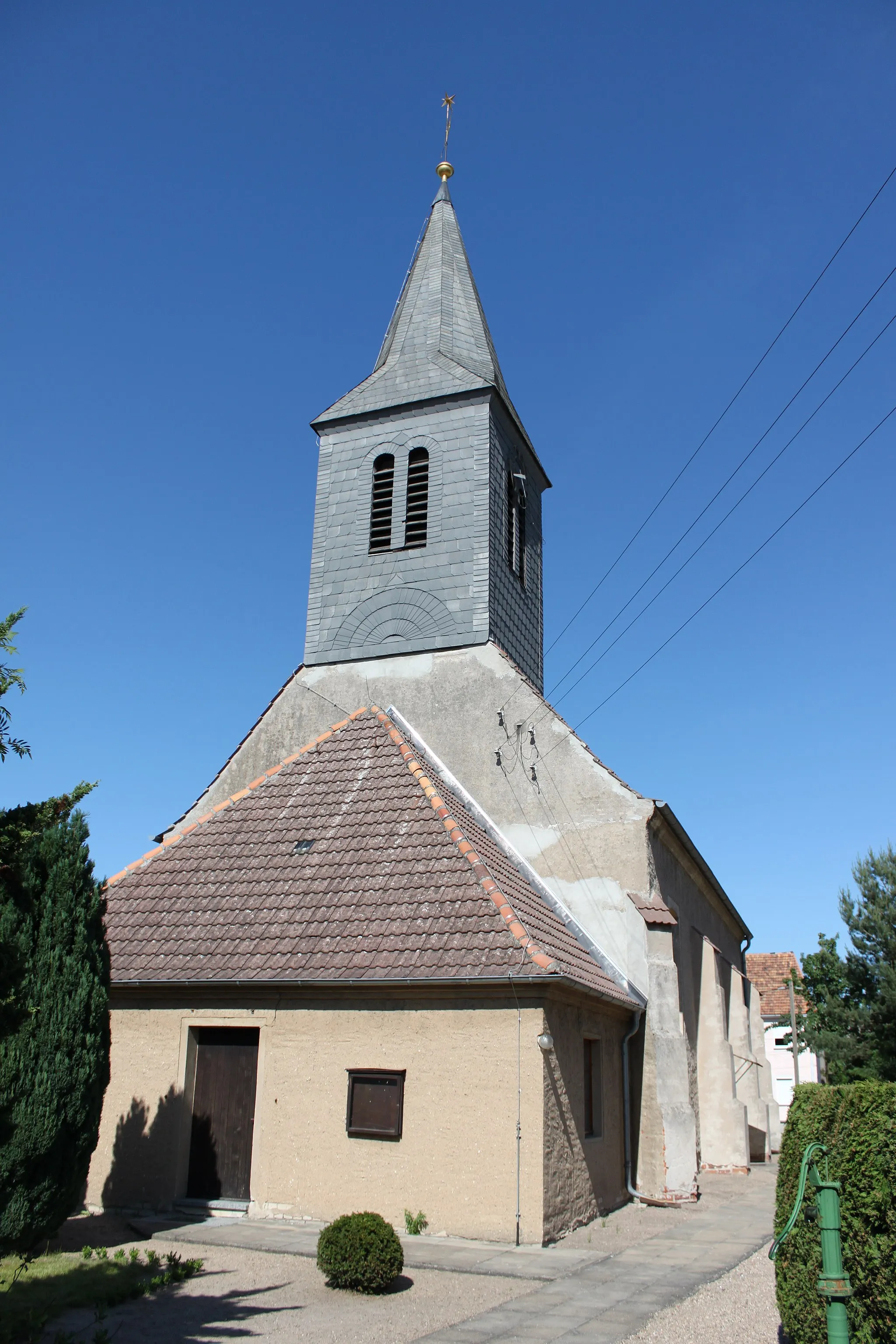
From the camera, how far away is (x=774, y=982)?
A: 4394 centimetres

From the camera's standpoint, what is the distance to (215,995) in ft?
39.7

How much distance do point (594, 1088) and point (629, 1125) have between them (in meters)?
1.67

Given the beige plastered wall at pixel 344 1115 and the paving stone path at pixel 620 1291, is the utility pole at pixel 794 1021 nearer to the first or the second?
the paving stone path at pixel 620 1291

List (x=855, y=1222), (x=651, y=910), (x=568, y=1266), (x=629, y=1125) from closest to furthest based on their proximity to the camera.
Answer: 1. (x=855, y=1222)
2. (x=568, y=1266)
3. (x=629, y=1125)
4. (x=651, y=910)

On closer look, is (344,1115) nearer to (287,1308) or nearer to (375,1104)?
(375,1104)

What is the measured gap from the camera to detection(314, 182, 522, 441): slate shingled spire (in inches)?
805

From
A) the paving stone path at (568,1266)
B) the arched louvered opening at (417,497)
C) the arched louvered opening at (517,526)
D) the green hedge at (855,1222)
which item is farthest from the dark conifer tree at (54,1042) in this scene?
the arched louvered opening at (517,526)

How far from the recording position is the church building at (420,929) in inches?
429

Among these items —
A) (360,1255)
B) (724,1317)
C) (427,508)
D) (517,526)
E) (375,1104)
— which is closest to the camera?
(724,1317)

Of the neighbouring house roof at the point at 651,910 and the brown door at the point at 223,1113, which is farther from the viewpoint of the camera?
the neighbouring house roof at the point at 651,910

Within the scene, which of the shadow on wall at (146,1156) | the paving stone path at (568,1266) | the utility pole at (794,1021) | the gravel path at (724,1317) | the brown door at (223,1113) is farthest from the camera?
the utility pole at (794,1021)

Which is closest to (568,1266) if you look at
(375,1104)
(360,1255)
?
(360,1255)

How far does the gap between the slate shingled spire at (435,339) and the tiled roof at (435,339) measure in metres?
0.02

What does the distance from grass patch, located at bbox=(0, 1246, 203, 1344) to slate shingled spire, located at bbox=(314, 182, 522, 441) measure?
15748 mm
